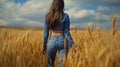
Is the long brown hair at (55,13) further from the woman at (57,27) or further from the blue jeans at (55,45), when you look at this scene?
the blue jeans at (55,45)

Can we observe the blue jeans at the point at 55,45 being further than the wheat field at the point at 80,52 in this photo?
Yes

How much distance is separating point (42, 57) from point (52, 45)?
0.20 m

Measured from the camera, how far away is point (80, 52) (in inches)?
73.6

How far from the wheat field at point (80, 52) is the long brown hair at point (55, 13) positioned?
27 centimetres

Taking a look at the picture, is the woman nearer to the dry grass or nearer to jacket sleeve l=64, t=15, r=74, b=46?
jacket sleeve l=64, t=15, r=74, b=46

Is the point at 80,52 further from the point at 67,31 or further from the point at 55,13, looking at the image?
the point at 55,13

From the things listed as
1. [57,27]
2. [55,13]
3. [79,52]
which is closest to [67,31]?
[57,27]

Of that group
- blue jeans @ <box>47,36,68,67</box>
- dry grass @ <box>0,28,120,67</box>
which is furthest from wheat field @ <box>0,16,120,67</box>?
blue jeans @ <box>47,36,68,67</box>

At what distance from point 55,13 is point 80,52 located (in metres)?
0.70

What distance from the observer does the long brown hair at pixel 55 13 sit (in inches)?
95.3

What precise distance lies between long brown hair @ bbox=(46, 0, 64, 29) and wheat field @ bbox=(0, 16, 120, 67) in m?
0.27

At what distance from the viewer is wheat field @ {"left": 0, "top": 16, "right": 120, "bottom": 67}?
114cm

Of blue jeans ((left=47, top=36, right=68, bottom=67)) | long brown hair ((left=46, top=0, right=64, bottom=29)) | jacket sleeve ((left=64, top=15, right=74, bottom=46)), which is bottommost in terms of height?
blue jeans ((left=47, top=36, right=68, bottom=67))

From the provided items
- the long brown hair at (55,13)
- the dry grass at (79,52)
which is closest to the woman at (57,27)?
the long brown hair at (55,13)
